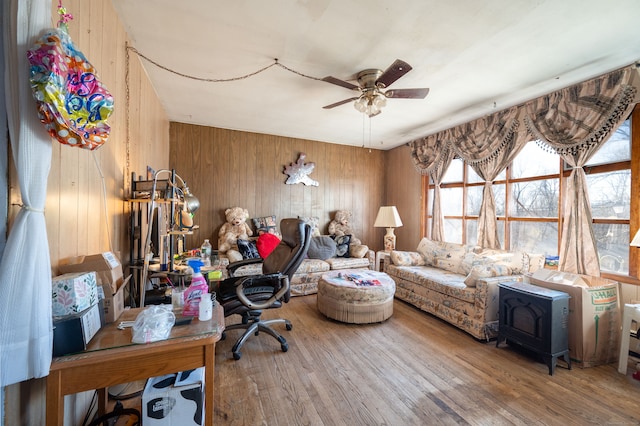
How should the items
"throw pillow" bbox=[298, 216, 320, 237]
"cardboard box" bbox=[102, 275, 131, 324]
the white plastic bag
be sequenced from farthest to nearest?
"throw pillow" bbox=[298, 216, 320, 237]
"cardboard box" bbox=[102, 275, 131, 324]
the white plastic bag

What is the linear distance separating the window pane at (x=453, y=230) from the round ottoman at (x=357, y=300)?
175cm

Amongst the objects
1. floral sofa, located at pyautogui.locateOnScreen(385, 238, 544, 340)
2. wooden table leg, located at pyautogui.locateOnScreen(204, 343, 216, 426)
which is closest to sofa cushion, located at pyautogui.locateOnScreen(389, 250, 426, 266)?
floral sofa, located at pyautogui.locateOnScreen(385, 238, 544, 340)

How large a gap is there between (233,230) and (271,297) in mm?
2063

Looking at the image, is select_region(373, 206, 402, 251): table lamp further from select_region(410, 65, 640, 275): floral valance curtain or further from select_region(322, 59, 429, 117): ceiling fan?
select_region(322, 59, 429, 117): ceiling fan

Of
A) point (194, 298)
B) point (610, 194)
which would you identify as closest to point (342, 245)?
point (610, 194)

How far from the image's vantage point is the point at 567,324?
2.09m

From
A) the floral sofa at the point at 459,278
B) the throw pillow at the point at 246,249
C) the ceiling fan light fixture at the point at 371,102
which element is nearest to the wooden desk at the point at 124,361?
the ceiling fan light fixture at the point at 371,102

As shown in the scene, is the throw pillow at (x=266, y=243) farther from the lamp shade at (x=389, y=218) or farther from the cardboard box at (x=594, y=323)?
the cardboard box at (x=594, y=323)

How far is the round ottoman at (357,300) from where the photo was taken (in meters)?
2.73

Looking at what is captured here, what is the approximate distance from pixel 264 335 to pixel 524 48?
130 inches

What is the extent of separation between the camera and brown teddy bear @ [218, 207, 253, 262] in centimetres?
387

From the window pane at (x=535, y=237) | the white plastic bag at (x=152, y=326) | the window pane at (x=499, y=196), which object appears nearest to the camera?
the white plastic bag at (x=152, y=326)

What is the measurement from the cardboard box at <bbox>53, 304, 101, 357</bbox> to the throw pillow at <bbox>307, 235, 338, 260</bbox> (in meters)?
3.22

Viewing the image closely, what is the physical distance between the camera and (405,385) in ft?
5.91
